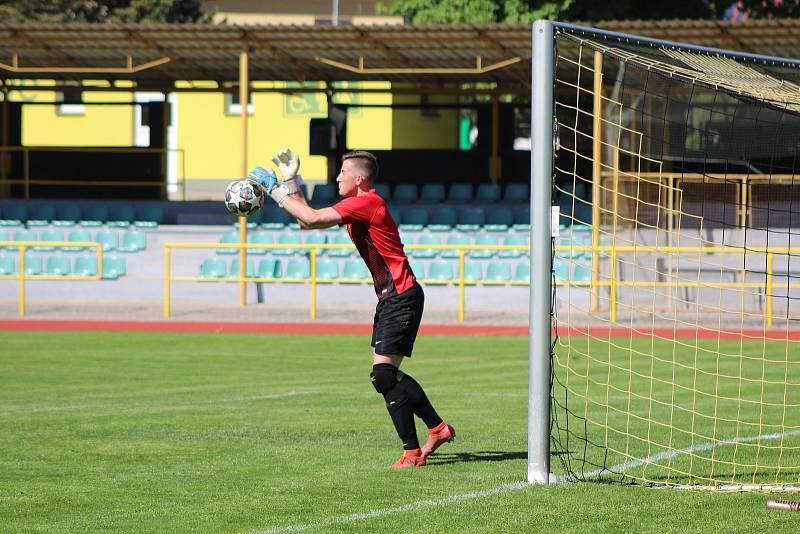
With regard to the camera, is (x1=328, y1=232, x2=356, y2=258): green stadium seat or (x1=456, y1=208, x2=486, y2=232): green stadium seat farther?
(x1=456, y1=208, x2=486, y2=232): green stadium seat

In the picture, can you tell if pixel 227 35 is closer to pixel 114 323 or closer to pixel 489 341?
pixel 114 323

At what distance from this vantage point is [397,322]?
750 cm

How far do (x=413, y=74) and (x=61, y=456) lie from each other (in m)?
22.2

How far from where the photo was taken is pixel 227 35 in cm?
2527

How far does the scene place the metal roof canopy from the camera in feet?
77.4

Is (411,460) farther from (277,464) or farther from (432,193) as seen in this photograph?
(432,193)

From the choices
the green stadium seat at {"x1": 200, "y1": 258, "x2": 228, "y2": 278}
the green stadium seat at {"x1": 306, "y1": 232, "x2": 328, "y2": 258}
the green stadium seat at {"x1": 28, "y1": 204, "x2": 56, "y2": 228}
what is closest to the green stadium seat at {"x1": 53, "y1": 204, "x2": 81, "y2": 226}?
the green stadium seat at {"x1": 28, "y1": 204, "x2": 56, "y2": 228}

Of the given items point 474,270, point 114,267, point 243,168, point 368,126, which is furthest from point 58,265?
point 368,126

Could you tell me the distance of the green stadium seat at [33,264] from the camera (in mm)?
25672

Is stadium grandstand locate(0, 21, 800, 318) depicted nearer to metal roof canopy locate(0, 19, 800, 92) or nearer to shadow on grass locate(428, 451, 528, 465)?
metal roof canopy locate(0, 19, 800, 92)

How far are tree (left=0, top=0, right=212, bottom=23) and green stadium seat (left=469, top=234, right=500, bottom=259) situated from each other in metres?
25.5

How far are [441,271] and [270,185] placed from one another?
16715mm

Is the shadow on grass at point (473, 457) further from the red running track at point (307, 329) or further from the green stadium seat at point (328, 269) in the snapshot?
the green stadium seat at point (328, 269)

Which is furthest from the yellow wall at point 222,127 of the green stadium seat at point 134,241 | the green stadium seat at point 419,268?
the green stadium seat at point 419,268
